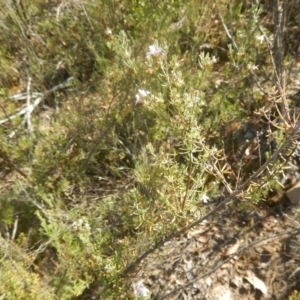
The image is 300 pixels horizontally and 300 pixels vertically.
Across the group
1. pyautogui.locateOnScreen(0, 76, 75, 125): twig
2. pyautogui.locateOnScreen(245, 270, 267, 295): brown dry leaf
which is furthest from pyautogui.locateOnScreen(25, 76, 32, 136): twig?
pyautogui.locateOnScreen(245, 270, 267, 295): brown dry leaf

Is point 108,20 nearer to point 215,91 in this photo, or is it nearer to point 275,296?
point 215,91

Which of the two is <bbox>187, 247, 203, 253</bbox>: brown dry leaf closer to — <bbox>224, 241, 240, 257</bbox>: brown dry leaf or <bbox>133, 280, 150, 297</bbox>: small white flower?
<bbox>224, 241, 240, 257</bbox>: brown dry leaf

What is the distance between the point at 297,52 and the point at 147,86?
1.49 meters

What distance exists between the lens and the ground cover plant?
90.1 inches

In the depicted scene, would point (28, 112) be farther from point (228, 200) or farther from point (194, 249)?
point (228, 200)

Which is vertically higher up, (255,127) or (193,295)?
(255,127)

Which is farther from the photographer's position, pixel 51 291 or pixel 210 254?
pixel 210 254

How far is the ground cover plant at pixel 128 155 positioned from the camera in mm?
2289

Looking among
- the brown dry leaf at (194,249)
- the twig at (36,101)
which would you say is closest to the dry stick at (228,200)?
the brown dry leaf at (194,249)

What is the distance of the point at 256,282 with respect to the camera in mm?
2514

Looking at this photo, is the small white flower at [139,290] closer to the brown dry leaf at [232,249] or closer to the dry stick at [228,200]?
the dry stick at [228,200]

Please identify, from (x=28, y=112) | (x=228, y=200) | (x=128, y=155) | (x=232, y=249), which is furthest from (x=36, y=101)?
(x=228, y=200)

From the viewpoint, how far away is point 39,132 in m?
2.95

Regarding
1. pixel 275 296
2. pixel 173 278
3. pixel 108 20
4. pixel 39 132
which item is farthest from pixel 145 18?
pixel 275 296
